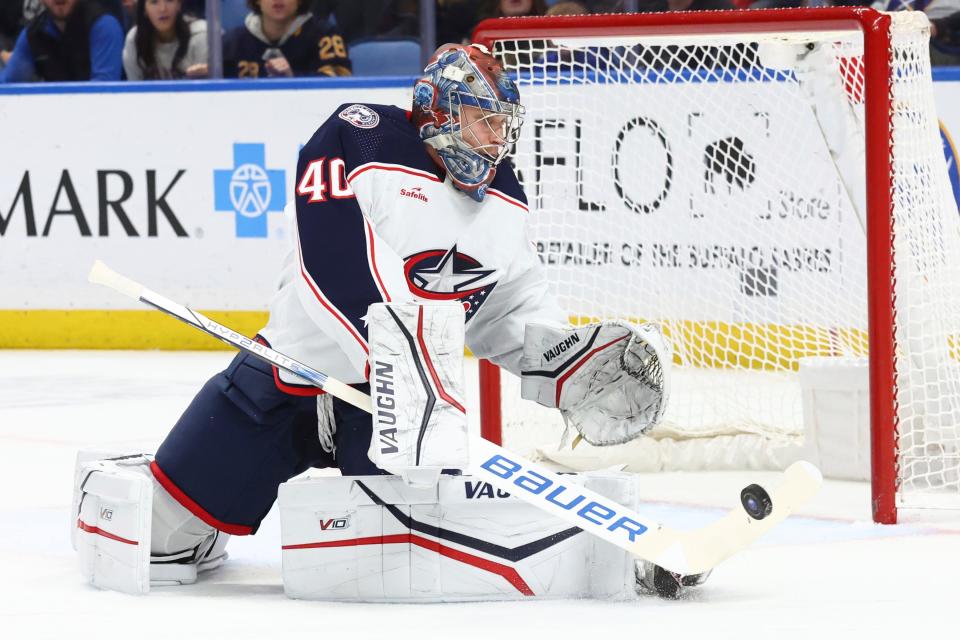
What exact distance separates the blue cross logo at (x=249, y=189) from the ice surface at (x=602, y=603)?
7.08ft

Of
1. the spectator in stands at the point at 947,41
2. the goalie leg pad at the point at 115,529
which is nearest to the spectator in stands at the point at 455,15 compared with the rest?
the spectator in stands at the point at 947,41

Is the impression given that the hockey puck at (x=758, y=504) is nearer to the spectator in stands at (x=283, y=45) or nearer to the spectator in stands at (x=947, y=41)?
the spectator in stands at (x=947, y=41)

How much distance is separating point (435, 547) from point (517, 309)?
1.73 ft

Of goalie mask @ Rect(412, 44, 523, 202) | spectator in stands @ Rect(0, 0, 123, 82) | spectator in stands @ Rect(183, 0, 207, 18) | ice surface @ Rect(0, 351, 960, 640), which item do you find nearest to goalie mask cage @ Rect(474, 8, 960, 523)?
ice surface @ Rect(0, 351, 960, 640)

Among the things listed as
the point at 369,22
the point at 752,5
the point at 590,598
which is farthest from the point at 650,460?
the point at 369,22

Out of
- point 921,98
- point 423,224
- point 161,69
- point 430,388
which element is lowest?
point 430,388

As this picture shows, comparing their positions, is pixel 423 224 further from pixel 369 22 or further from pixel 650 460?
pixel 369 22

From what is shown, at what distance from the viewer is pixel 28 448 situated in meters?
3.94

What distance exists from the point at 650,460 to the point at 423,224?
4.73ft

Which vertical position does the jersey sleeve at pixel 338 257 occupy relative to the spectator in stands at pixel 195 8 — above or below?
below

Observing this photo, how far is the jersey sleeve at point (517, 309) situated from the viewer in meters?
2.60

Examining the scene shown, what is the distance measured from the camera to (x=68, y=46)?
20.3ft

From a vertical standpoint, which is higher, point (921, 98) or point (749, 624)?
point (921, 98)

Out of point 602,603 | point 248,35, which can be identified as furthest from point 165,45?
point 602,603
